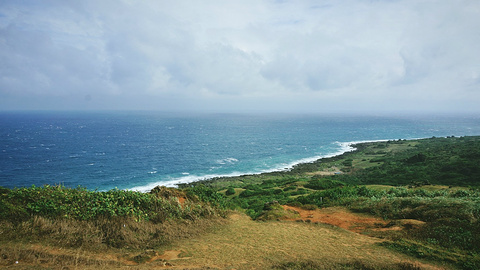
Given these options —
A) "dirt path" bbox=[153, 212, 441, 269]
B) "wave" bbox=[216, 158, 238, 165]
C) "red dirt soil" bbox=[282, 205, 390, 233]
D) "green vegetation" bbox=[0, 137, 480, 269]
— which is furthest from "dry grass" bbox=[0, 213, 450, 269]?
"wave" bbox=[216, 158, 238, 165]

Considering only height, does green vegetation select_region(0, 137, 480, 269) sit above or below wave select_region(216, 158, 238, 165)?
above

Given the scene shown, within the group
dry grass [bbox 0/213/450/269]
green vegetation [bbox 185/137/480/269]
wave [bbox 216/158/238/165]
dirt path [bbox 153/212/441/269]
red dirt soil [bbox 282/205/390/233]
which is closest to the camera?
dry grass [bbox 0/213/450/269]

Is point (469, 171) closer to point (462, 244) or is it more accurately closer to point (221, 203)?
point (462, 244)

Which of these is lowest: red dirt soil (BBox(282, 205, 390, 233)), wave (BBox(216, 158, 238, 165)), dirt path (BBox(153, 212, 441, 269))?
wave (BBox(216, 158, 238, 165))

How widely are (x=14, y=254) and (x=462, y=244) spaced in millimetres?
16294

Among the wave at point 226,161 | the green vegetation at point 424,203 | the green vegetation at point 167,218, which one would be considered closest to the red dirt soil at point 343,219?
the green vegetation at point 167,218

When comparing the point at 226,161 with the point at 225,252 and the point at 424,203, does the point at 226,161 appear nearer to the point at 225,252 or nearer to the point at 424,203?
the point at 424,203

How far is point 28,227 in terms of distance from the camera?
855cm

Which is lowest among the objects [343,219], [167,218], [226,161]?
[226,161]

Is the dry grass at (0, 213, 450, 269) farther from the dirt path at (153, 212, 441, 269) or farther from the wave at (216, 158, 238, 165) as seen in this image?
the wave at (216, 158, 238, 165)

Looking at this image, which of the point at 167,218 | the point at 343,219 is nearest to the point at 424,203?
the point at 343,219

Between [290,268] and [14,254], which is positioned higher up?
[14,254]

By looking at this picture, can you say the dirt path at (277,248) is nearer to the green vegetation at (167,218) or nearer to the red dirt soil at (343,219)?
the green vegetation at (167,218)

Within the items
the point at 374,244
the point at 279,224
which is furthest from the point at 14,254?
the point at 374,244
